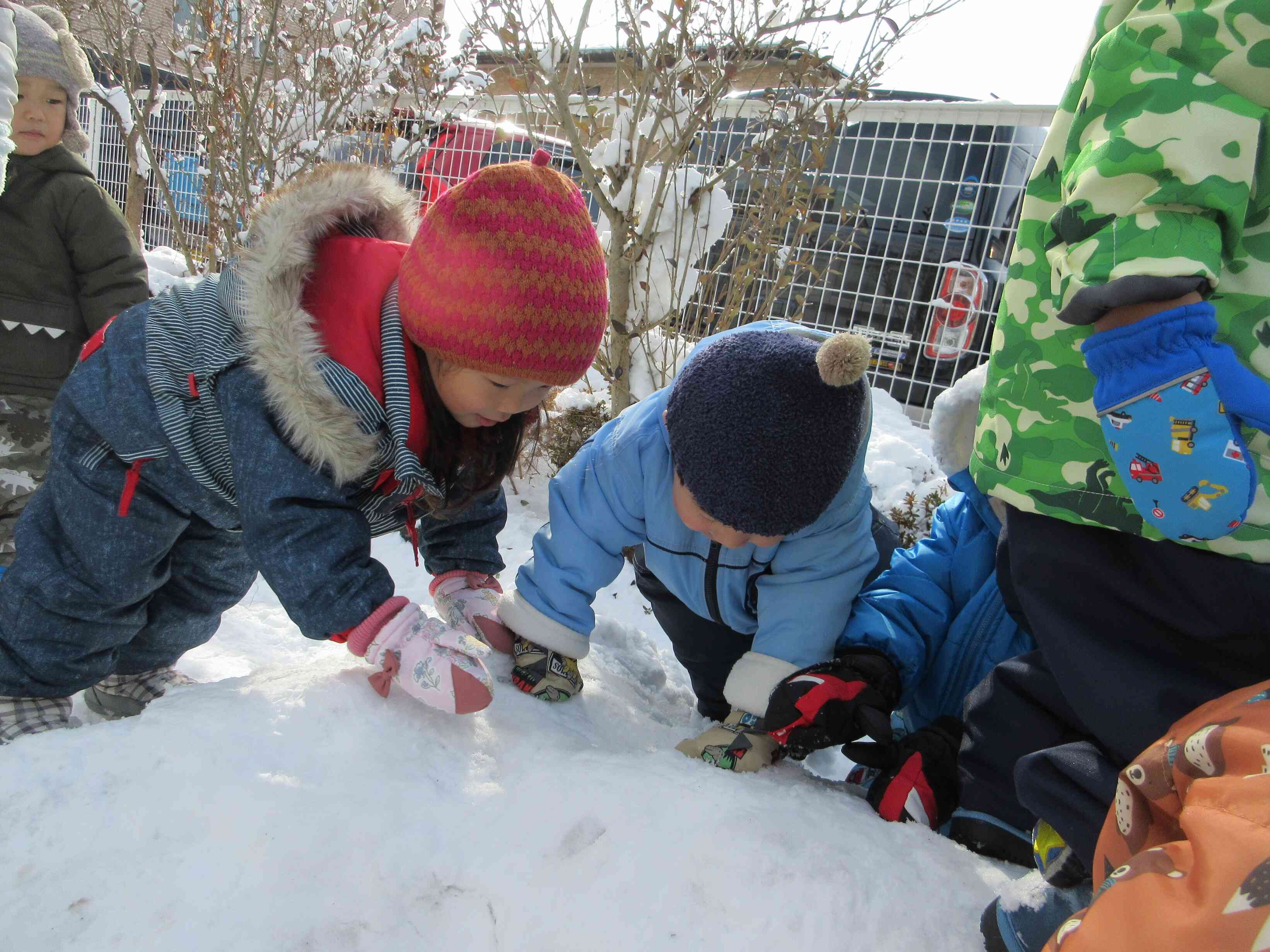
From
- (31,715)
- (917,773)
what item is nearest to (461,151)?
(31,715)

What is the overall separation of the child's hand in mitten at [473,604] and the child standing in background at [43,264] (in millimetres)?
1425

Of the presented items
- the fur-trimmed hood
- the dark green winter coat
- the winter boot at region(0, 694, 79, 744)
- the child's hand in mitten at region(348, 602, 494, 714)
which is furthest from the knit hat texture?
the dark green winter coat

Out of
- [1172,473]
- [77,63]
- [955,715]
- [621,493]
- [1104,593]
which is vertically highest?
[77,63]

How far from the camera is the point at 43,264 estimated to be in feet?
7.69

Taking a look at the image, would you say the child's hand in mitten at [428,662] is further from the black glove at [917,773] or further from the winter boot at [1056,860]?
the winter boot at [1056,860]

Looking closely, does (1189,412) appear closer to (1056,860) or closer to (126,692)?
(1056,860)

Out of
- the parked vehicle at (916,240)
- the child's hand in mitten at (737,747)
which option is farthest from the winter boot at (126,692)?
the parked vehicle at (916,240)

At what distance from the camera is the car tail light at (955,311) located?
4.46 metres

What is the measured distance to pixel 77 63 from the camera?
7.73ft

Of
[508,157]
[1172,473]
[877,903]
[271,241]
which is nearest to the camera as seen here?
[1172,473]

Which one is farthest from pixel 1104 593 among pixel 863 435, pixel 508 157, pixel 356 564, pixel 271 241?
pixel 508 157

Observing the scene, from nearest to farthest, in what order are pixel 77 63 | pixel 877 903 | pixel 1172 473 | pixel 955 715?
pixel 1172 473 → pixel 877 903 → pixel 955 715 → pixel 77 63

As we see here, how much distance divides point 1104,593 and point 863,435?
481 mm

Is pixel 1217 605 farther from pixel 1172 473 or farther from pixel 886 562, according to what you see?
pixel 886 562
